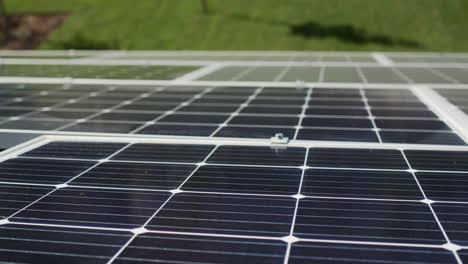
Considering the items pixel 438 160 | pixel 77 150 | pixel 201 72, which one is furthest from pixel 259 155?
pixel 201 72

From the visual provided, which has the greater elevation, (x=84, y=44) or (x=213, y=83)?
(x=213, y=83)

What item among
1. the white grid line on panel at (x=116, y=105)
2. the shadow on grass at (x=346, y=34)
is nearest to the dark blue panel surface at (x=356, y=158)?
the white grid line on panel at (x=116, y=105)

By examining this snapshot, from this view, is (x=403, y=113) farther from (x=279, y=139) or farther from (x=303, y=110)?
(x=279, y=139)

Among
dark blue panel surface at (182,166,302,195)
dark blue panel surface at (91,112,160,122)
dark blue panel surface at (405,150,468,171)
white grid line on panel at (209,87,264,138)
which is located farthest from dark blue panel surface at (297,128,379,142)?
dark blue panel surface at (91,112,160,122)

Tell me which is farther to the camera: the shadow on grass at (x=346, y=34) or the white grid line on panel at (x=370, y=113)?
the shadow on grass at (x=346, y=34)

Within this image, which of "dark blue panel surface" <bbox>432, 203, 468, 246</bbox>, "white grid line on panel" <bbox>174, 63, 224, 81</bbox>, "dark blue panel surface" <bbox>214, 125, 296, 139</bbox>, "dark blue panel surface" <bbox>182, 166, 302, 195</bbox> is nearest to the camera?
"dark blue panel surface" <bbox>432, 203, 468, 246</bbox>

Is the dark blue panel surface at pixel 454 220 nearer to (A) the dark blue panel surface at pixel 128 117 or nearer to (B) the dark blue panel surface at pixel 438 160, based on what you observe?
(B) the dark blue panel surface at pixel 438 160

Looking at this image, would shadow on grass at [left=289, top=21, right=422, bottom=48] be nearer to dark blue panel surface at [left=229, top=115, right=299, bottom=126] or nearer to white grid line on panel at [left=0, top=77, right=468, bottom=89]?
white grid line on panel at [left=0, top=77, right=468, bottom=89]
